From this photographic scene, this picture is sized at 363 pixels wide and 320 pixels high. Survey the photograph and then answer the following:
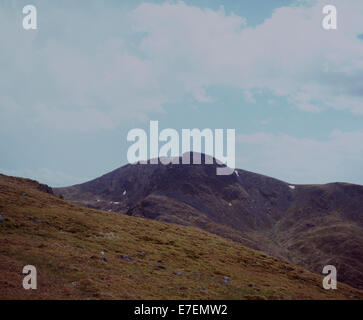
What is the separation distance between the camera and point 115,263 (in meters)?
36.4

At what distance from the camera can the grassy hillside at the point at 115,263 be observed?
1056 inches

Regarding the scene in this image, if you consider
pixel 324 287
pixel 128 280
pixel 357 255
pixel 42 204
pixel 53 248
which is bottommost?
pixel 357 255

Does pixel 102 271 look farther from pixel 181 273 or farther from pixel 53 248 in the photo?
pixel 181 273

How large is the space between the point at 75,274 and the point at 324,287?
47.5 m

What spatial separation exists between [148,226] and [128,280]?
4291 centimetres

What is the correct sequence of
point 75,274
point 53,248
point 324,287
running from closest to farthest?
point 75,274 → point 53,248 → point 324,287

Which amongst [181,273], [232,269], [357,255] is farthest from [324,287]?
[357,255]

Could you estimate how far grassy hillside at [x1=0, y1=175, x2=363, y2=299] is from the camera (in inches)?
1056

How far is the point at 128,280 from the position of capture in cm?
3086

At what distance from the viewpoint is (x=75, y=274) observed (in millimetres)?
28719

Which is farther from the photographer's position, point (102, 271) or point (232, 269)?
point (232, 269)
